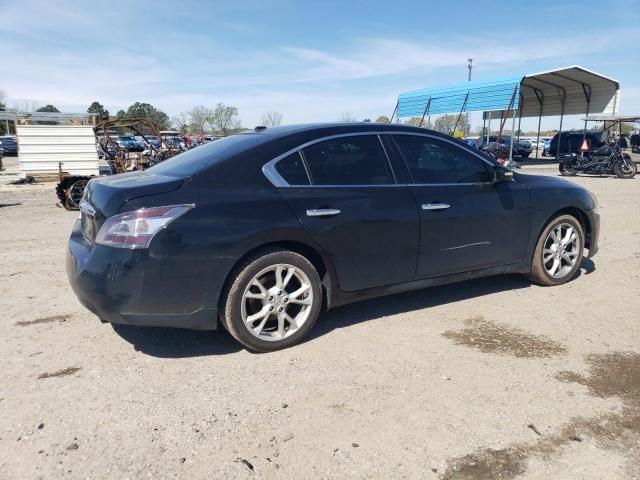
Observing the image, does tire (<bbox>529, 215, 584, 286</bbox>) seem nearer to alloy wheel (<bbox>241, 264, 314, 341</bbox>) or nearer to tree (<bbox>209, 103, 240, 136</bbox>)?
alloy wheel (<bbox>241, 264, 314, 341</bbox>)

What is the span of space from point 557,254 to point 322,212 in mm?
2780

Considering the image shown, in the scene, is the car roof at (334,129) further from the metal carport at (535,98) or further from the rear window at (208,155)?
the metal carport at (535,98)

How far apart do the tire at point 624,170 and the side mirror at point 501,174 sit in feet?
56.0

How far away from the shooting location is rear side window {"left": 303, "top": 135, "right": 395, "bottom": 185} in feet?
12.6

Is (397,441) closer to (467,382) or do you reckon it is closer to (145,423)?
(467,382)

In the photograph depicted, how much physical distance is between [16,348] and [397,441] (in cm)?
281

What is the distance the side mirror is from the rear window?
210 centimetres

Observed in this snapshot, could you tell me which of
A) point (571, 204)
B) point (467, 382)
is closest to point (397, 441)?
point (467, 382)

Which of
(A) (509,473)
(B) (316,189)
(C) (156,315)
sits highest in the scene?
(B) (316,189)

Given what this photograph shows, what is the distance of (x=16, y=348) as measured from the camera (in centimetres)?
372

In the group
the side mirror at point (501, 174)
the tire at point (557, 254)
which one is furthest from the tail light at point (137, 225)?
the tire at point (557, 254)

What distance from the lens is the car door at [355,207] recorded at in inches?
146

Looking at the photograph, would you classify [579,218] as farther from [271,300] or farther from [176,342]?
[176,342]

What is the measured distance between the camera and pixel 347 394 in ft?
10.1
